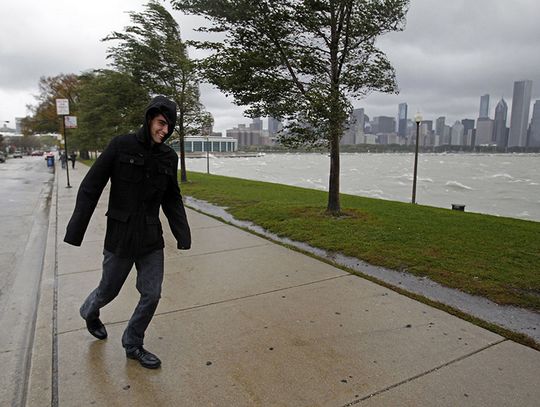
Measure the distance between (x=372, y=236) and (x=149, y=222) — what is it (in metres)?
4.97

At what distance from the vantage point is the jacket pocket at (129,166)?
2.64m

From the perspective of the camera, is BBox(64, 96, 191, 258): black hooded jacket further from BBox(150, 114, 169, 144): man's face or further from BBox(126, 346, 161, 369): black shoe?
BBox(126, 346, 161, 369): black shoe

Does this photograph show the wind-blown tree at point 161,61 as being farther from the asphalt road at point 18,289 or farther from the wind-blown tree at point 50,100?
the wind-blown tree at point 50,100

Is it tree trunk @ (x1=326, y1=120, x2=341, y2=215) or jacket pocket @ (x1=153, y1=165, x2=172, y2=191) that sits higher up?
jacket pocket @ (x1=153, y1=165, x2=172, y2=191)

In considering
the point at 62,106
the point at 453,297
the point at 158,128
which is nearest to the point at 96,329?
the point at 158,128

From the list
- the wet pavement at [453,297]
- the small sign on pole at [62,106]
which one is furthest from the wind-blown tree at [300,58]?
the small sign on pole at [62,106]

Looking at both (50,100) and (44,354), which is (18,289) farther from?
(50,100)

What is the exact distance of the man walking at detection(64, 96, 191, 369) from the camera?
266cm

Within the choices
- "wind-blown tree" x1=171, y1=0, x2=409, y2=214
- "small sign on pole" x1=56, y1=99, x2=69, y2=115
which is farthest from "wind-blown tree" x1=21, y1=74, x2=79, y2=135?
"wind-blown tree" x1=171, y1=0, x2=409, y2=214

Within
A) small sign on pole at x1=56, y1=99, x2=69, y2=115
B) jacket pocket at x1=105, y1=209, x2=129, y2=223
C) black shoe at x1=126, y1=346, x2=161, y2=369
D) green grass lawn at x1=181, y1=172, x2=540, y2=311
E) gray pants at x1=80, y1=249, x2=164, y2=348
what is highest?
small sign on pole at x1=56, y1=99, x2=69, y2=115

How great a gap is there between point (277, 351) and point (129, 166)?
5.79ft

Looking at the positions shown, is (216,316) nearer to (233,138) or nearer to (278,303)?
(278,303)

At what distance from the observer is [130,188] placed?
2668mm

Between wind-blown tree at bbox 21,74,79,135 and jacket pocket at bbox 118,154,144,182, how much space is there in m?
54.5
